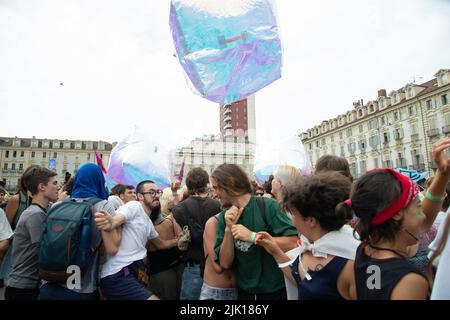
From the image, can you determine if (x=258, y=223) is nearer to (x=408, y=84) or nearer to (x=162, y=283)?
(x=162, y=283)

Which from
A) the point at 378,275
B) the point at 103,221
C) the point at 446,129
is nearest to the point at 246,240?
the point at 378,275

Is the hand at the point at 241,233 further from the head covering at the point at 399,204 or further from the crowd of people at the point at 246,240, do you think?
the head covering at the point at 399,204

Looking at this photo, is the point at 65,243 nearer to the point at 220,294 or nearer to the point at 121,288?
the point at 121,288

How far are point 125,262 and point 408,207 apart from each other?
2269 millimetres

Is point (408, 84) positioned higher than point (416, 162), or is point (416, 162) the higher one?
point (408, 84)

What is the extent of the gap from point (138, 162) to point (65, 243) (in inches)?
133

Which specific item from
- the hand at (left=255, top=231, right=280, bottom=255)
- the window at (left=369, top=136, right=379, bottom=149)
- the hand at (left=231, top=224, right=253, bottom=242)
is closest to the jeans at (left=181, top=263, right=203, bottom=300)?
the hand at (left=231, top=224, right=253, bottom=242)

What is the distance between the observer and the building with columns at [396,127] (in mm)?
38250

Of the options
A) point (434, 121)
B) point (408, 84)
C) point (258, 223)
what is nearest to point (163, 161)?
point (258, 223)

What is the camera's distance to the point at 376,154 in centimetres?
4806

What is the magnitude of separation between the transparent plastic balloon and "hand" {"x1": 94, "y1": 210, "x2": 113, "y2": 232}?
3.86m

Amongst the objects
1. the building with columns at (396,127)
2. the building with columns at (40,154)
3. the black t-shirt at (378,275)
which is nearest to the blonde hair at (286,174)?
the black t-shirt at (378,275)

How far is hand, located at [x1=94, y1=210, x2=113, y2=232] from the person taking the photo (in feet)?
7.93

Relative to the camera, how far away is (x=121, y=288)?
258cm
